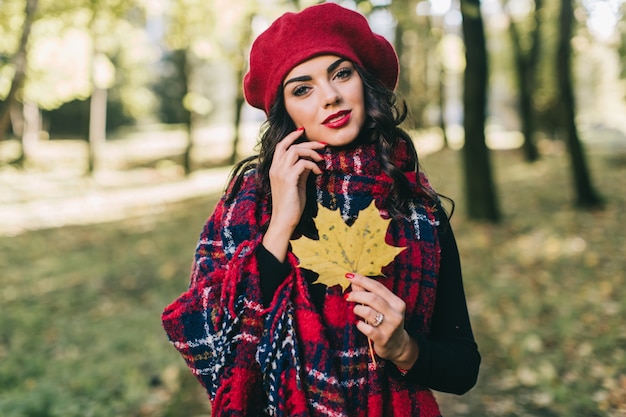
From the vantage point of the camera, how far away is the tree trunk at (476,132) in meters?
10.5

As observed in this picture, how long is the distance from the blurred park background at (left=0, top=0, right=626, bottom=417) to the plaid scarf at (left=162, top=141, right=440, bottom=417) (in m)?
0.61

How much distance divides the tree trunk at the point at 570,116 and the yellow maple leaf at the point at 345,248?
10.9 m

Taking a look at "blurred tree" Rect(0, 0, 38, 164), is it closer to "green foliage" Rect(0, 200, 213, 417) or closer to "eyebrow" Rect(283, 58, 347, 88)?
"green foliage" Rect(0, 200, 213, 417)

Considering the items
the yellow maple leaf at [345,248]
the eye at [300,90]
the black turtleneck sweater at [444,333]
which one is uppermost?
the eye at [300,90]

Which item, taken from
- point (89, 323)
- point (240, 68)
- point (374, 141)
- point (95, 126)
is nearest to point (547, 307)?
point (89, 323)

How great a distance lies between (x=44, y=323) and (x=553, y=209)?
31.8 feet

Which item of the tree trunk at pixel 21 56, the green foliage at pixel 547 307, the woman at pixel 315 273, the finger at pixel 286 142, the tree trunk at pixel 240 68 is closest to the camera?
the woman at pixel 315 273

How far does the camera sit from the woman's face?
1.72 m

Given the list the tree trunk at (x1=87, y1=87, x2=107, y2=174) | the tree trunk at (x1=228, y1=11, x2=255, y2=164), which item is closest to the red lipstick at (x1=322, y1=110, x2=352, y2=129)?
the tree trunk at (x1=228, y1=11, x2=255, y2=164)

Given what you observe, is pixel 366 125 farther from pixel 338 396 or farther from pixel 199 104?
pixel 199 104

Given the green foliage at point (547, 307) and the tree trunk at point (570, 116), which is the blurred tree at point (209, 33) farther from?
the green foliage at point (547, 307)

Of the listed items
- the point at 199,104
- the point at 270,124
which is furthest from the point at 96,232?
the point at 270,124

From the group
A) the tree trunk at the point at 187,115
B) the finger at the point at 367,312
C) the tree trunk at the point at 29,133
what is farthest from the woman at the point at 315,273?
the tree trunk at the point at 29,133

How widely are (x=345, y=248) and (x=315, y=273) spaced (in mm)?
260
